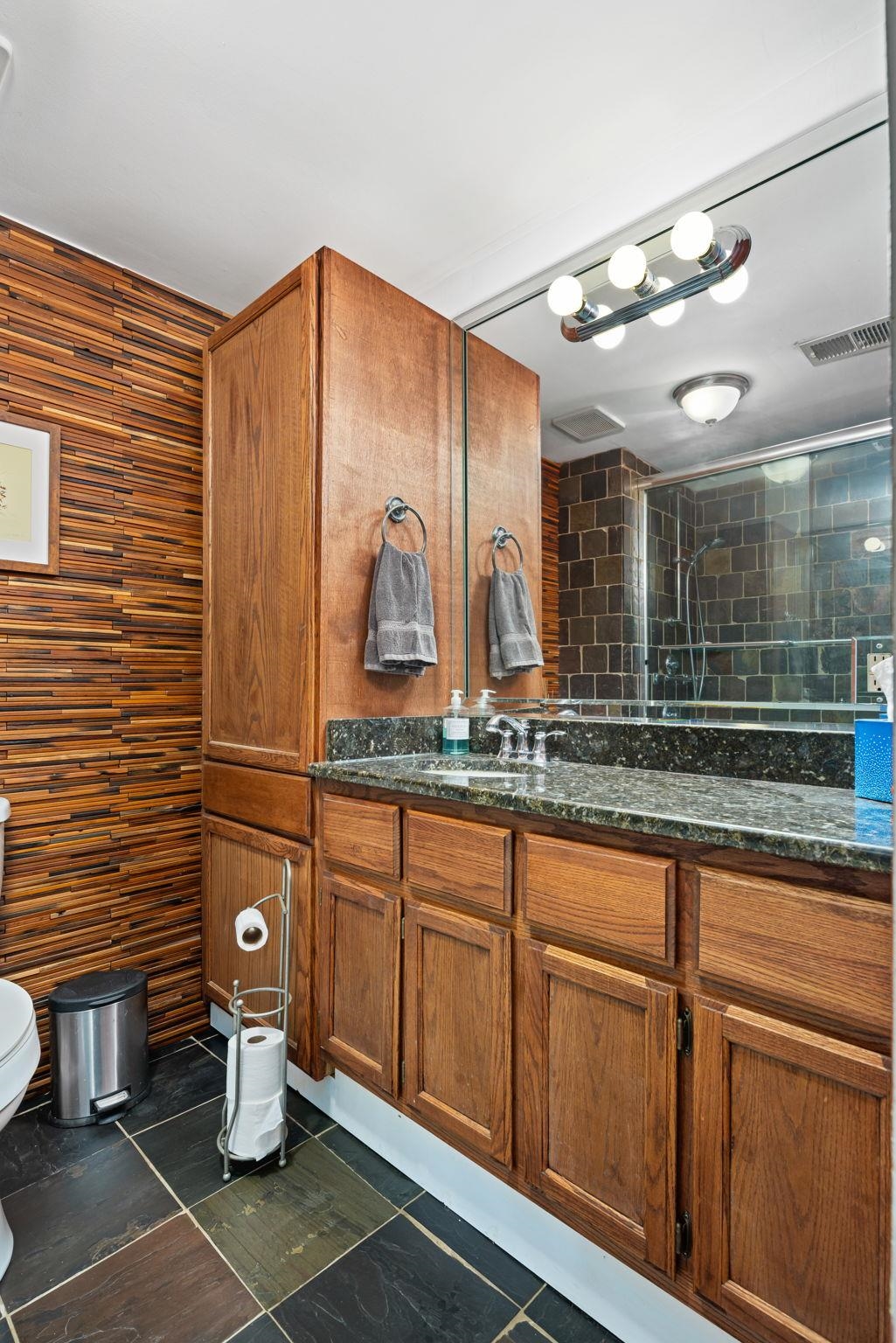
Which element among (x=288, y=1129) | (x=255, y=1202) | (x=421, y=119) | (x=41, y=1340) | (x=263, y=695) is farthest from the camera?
(x=263, y=695)

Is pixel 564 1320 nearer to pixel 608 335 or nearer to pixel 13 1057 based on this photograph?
pixel 13 1057

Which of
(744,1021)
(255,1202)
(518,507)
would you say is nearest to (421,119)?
(518,507)

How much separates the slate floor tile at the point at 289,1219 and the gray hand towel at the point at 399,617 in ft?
4.14

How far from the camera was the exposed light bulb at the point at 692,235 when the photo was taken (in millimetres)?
1608

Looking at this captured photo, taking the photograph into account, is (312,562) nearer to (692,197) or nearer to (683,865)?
(683,865)

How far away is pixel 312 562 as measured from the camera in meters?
1.82

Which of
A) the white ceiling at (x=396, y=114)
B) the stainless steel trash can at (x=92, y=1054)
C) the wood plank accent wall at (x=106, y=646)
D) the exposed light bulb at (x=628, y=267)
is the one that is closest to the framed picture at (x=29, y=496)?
the wood plank accent wall at (x=106, y=646)

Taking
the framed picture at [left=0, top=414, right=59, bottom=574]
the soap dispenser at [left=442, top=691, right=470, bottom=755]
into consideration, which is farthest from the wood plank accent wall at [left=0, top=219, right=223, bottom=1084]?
the soap dispenser at [left=442, top=691, right=470, bottom=755]

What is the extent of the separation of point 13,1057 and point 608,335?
7.22ft

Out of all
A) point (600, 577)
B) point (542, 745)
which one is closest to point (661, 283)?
point (600, 577)

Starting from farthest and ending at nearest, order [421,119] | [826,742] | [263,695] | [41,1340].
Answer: [263,695], [421,119], [826,742], [41,1340]

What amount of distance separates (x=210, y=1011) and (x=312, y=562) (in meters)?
1.61

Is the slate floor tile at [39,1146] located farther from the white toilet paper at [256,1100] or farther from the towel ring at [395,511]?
the towel ring at [395,511]

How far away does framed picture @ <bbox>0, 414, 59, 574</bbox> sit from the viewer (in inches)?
74.5
